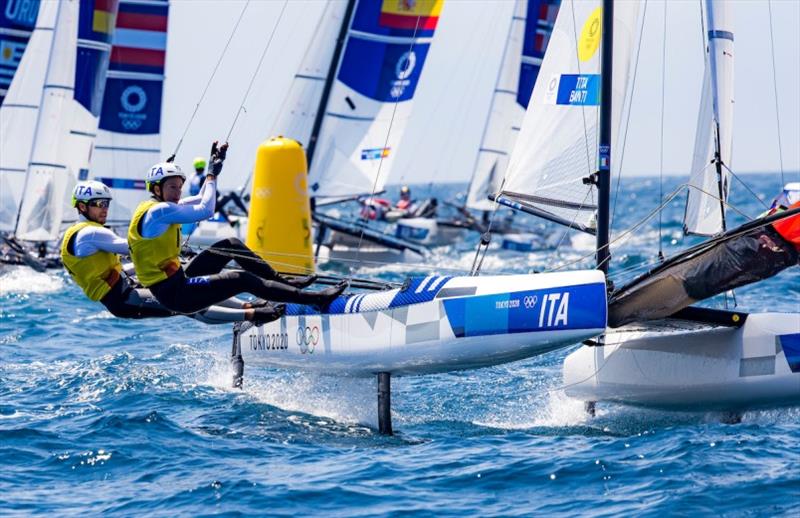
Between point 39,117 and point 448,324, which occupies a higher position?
point 39,117

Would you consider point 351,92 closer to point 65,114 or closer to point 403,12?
point 403,12

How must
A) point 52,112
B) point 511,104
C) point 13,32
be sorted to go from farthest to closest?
1. point 511,104
2. point 13,32
3. point 52,112

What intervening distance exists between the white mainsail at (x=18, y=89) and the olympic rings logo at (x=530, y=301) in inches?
479

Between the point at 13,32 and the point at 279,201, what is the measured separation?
367 inches

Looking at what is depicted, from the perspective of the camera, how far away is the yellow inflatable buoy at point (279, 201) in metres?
10.5

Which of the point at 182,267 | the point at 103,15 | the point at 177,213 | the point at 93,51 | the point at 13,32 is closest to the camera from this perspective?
the point at 177,213

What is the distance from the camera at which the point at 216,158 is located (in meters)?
7.53

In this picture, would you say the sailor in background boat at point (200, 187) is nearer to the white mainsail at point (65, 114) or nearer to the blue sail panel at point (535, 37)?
the white mainsail at point (65, 114)

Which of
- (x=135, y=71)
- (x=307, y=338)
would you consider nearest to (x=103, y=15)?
(x=135, y=71)

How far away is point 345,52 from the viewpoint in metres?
19.2

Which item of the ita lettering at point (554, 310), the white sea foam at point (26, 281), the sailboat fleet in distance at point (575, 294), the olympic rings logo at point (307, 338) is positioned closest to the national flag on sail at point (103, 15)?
the white sea foam at point (26, 281)

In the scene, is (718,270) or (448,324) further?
(448,324)

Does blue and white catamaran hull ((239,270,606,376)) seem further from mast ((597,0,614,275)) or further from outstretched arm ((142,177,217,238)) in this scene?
outstretched arm ((142,177,217,238))

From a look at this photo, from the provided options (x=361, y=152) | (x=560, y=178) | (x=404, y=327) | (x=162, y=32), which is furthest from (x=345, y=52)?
(x=404, y=327)
